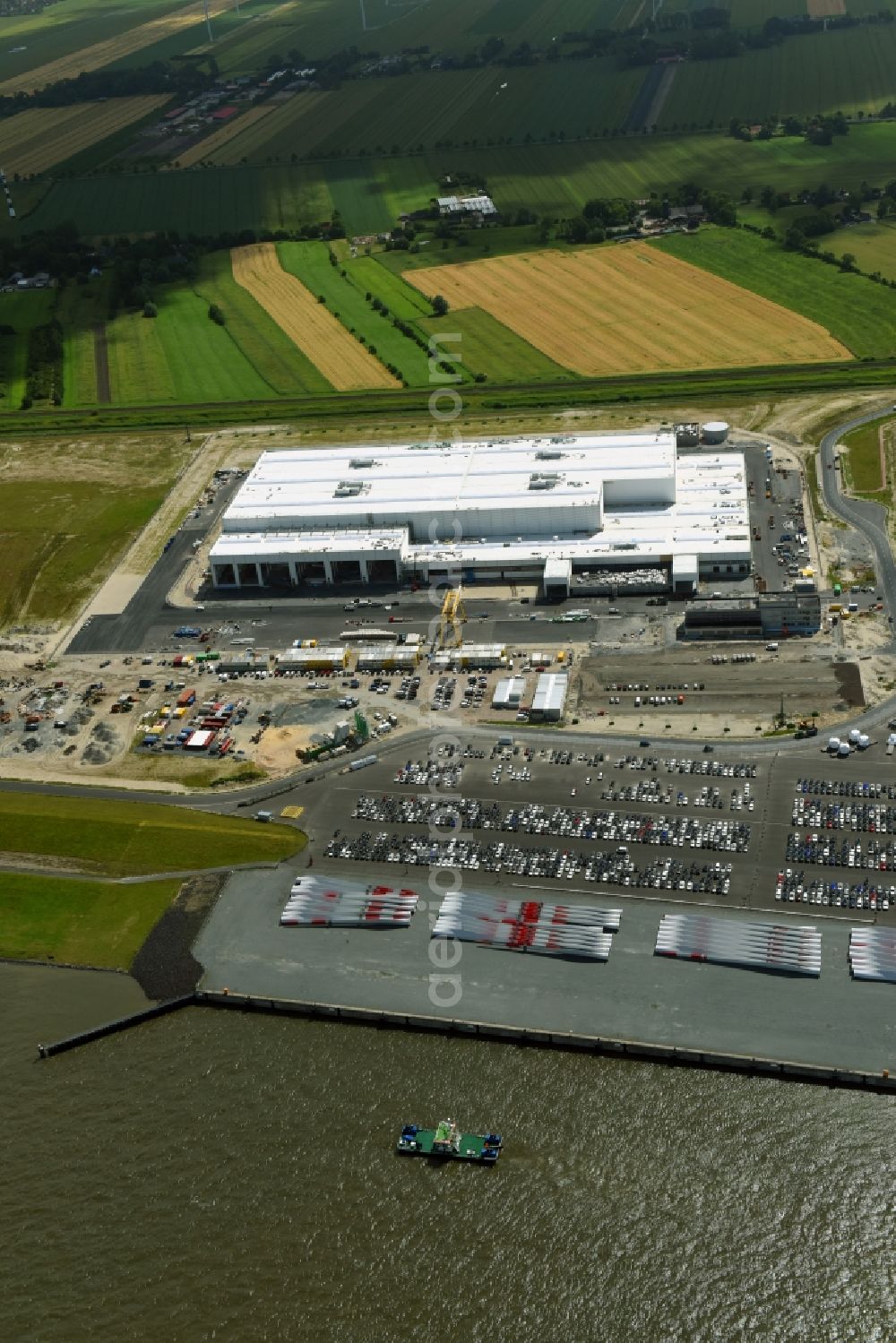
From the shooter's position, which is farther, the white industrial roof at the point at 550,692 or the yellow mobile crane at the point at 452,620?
the yellow mobile crane at the point at 452,620

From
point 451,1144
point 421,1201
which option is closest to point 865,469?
point 451,1144

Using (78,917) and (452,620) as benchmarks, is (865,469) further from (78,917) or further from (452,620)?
(78,917)

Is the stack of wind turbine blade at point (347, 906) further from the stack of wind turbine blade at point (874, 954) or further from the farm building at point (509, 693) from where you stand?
the stack of wind turbine blade at point (874, 954)

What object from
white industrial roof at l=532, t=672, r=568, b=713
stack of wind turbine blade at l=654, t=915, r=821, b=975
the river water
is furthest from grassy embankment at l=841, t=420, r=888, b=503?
the river water

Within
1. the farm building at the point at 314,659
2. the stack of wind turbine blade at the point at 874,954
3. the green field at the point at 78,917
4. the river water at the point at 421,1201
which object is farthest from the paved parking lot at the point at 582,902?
the farm building at the point at 314,659

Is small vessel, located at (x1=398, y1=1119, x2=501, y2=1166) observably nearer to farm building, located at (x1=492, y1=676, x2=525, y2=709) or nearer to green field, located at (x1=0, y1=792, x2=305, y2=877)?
green field, located at (x1=0, y1=792, x2=305, y2=877)

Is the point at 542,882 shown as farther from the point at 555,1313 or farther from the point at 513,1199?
the point at 555,1313

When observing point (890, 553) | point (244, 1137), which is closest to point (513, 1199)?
point (244, 1137)
